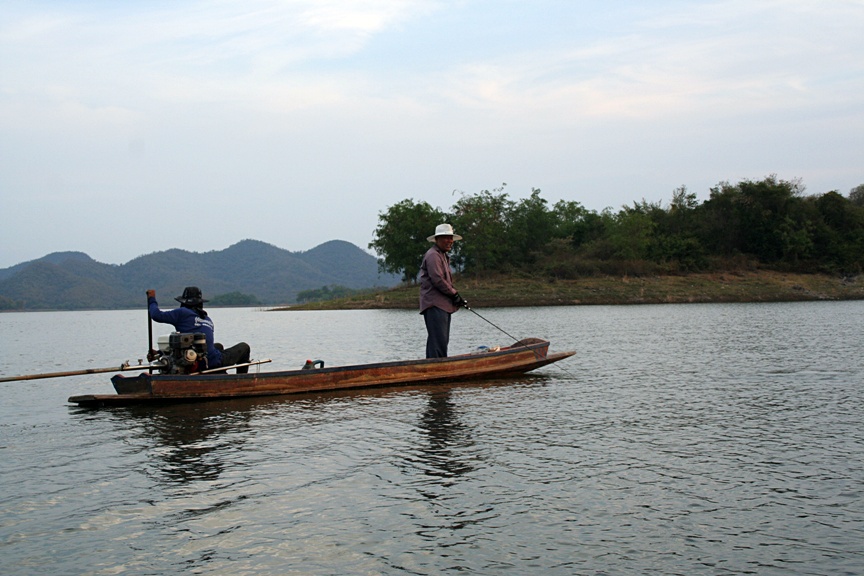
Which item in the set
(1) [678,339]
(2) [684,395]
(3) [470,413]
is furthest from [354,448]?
(1) [678,339]

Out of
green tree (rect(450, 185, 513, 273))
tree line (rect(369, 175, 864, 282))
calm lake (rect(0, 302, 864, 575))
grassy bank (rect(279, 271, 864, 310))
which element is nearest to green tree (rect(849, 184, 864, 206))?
tree line (rect(369, 175, 864, 282))

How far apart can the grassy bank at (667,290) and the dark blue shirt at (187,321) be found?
189ft

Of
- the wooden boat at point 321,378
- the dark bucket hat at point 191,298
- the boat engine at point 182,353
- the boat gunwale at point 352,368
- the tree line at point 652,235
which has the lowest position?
the wooden boat at point 321,378

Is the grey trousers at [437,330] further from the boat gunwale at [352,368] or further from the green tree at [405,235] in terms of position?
the green tree at [405,235]

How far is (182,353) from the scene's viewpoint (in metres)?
13.3

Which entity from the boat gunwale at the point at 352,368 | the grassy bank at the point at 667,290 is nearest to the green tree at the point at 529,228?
the grassy bank at the point at 667,290

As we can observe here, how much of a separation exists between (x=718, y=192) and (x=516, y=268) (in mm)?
23658

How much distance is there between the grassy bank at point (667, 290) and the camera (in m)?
66.1

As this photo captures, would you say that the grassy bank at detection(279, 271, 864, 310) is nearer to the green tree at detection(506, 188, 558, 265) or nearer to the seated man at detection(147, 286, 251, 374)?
the green tree at detection(506, 188, 558, 265)

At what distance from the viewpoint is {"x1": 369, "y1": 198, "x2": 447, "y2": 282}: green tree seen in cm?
8612

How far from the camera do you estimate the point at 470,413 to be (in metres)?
11.9

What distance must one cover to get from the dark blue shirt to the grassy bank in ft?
189

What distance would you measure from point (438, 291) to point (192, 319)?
4.81 metres

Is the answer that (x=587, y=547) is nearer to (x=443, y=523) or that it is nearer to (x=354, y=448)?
(x=443, y=523)
